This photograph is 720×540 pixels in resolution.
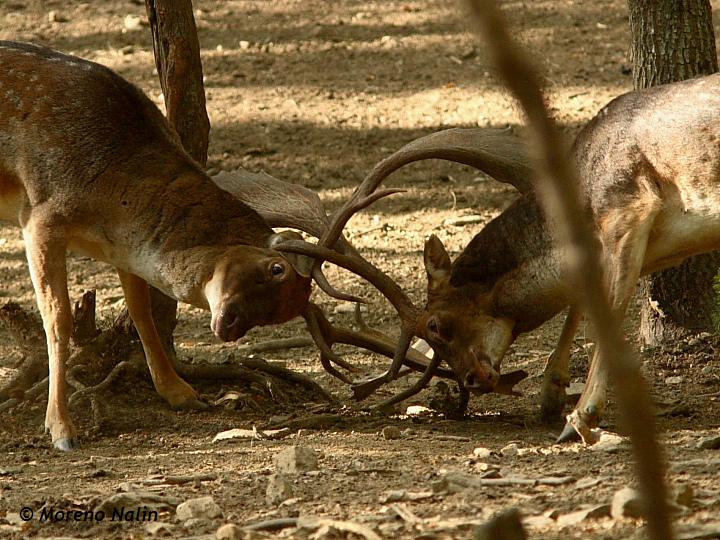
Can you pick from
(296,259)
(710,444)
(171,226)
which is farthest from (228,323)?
(710,444)

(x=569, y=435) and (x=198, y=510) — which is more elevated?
(x=198, y=510)

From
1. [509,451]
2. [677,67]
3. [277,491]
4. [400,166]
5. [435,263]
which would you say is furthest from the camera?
[677,67]

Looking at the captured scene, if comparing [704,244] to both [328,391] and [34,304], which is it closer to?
[328,391]

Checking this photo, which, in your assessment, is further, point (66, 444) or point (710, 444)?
point (66, 444)

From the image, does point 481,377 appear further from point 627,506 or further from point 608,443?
point 627,506

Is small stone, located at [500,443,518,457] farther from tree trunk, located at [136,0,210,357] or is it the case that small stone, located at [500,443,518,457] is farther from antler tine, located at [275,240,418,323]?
tree trunk, located at [136,0,210,357]

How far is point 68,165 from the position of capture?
6867 millimetres

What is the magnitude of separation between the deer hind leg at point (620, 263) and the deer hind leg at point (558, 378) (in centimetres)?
47

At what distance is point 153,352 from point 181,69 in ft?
6.26

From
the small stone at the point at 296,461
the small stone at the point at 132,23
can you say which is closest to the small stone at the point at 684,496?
the small stone at the point at 296,461

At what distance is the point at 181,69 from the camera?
7.71 metres

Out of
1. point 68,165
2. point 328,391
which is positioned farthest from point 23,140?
point 328,391

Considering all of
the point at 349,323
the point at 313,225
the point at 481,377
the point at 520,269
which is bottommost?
the point at 481,377

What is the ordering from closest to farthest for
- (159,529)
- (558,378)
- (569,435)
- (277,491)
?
(159,529), (277,491), (569,435), (558,378)
